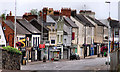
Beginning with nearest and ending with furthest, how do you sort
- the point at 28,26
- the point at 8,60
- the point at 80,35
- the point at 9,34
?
the point at 8,60
the point at 9,34
the point at 28,26
the point at 80,35

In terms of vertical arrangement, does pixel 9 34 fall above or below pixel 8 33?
below

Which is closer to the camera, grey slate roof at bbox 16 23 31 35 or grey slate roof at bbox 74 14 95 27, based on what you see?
grey slate roof at bbox 16 23 31 35

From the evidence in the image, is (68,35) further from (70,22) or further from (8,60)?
(8,60)

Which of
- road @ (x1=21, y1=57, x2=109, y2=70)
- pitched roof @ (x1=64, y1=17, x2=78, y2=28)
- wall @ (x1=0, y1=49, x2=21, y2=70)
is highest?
pitched roof @ (x1=64, y1=17, x2=78, y2=28)

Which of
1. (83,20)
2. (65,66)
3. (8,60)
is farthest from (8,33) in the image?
(83,20)

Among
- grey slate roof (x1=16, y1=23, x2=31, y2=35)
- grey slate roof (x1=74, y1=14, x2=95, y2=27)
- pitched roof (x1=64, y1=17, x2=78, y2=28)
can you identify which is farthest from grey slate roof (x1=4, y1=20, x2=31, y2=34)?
grey slate roof (x1=74, y1=14, x2=95, y2=27)

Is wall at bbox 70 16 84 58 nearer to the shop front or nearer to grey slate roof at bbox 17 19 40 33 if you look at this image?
the shop front

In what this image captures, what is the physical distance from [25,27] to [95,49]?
3839cm

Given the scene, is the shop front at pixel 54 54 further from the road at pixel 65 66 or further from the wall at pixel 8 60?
the wall at pixel 8 60

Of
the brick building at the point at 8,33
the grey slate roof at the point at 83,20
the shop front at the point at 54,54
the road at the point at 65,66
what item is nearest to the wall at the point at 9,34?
Answer: the brick building at the point at 8,33

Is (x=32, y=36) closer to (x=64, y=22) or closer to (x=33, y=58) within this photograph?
(x=33, y=58)

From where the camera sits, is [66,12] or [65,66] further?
[66,12]

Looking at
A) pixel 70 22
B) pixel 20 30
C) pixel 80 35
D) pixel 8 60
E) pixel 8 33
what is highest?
pixel 70 22

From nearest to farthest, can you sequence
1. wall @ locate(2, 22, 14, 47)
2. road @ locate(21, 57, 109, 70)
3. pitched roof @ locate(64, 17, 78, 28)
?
road @ locate(21, 57, 109, 70)
wall @ locate(2, 22, 14, 47)
pitched roof @ locate(64, 17, 78, 28)
